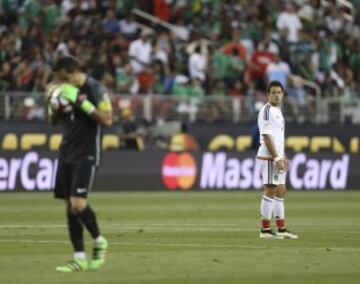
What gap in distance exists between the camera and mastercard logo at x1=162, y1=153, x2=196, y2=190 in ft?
103

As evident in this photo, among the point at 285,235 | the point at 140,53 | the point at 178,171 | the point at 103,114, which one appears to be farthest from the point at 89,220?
the point at 140,53

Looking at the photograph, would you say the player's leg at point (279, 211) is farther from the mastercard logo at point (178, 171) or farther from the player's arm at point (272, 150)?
the mastercard logo at point (178, 171)

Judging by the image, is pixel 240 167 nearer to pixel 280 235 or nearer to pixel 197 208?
pixel 197 208

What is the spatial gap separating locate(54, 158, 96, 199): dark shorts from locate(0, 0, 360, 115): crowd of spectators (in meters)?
17.5


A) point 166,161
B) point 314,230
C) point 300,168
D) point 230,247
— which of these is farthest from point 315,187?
point 230,247

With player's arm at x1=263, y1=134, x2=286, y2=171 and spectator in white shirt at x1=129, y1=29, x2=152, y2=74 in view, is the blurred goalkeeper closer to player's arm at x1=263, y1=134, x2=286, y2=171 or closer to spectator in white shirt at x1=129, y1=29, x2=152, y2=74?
player's arm at x1=263, y1=134, x2=286, y2=171

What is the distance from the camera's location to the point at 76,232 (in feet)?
42.1

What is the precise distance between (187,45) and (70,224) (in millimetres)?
21665

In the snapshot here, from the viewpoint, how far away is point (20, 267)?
13.0 metres

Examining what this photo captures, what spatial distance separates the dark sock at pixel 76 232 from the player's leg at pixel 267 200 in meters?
5.20

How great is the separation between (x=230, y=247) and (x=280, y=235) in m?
1.98

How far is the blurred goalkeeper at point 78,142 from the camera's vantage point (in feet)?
41.7

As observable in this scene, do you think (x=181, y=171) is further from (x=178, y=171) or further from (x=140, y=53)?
(x=140, y=53)

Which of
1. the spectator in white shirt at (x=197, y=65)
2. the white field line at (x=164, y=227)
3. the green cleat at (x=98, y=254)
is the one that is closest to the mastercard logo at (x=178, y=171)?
the spectator in white shirt at (x=197, y=65)
